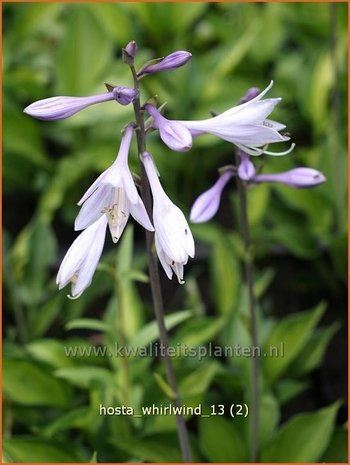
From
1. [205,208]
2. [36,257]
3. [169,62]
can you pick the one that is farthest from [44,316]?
[169,62]

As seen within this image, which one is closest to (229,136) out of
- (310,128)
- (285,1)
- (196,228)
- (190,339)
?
(190,339)

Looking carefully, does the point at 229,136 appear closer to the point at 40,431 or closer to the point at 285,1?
the point at 40,431

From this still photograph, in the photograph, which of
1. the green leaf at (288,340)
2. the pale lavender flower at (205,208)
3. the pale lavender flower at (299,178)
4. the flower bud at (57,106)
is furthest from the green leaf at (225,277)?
the flower bud at (57,106)

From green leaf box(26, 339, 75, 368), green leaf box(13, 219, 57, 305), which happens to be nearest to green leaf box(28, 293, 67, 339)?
green leaf box(13, 219, 57, 305)

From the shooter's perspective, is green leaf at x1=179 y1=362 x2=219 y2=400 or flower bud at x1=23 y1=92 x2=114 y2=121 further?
green leaf at x1=179 y1=362 x2=219 y2=400

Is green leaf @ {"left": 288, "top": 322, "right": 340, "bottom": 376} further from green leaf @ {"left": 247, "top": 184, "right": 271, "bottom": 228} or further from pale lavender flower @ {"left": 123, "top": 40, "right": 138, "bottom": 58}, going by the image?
pale lavender flower @ {"left": 123, "top": 40, "right": 138, "bottom": 58}

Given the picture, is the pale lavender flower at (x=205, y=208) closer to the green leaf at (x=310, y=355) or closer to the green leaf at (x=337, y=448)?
the green leaf at (x=337, y=448)
